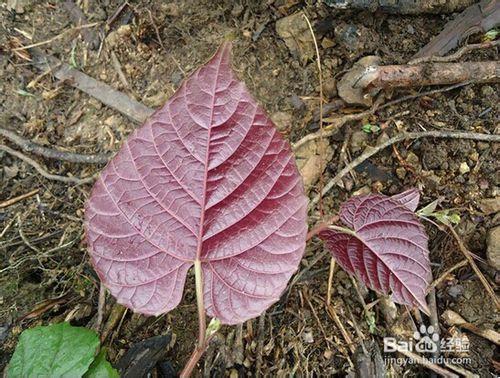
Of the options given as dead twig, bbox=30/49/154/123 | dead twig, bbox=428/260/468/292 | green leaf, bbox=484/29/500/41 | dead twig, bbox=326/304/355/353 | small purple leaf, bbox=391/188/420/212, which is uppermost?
dead twig, bbox=30/49/154/123

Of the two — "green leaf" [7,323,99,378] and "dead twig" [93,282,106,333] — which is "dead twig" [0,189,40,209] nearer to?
"dead twig" [93,282,106,333]

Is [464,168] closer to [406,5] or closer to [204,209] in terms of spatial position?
[406,5]

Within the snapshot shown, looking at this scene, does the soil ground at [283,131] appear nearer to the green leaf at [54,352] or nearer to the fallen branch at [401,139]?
the fallen branch at [401,139]

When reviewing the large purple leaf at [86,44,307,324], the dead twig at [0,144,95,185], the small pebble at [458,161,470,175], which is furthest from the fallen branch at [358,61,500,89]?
the dead twig at [0,144,95,185]

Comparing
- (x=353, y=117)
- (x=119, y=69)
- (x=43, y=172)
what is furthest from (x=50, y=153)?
(x=353, y=117)

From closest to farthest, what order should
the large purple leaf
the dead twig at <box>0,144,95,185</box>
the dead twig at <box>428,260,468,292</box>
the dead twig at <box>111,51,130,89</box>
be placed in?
the large purple leaf → the dead twig at <box>428,260,468,292</box> → the dead twig at <box>0,144,95,185</box> → the dead twig at <box>111,51,130,89</box>

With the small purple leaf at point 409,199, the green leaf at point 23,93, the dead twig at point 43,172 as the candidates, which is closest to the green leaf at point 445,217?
the small purple leaf at point 409,199

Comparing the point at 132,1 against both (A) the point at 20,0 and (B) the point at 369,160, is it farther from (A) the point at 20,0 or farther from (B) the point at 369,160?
(B) the point at 369,160
